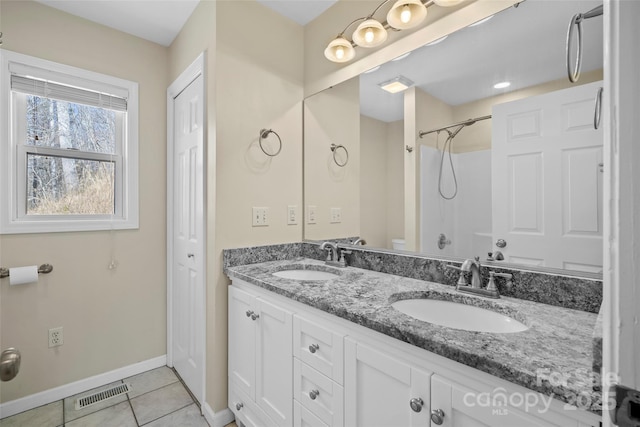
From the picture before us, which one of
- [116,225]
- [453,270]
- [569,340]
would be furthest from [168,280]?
[569,340]

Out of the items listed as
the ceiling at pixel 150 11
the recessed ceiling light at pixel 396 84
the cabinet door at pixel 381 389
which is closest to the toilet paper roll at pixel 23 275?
the ceiling at pixel 150 11

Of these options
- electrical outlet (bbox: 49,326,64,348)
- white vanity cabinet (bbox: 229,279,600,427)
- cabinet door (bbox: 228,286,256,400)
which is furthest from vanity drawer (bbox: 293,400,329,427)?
electrical outlet (bbox: 49,326,64,348)

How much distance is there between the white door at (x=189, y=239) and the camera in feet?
6.05

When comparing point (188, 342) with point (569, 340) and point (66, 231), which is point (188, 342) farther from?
point (569, 340)

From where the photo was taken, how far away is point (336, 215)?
6.64 feet

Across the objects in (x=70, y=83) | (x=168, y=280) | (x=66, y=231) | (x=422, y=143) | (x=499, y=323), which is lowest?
(x=168, y=280)

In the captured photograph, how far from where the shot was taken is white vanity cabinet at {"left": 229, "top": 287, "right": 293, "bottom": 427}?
4.29ft

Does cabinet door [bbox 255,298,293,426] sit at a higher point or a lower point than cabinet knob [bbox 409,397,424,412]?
lower

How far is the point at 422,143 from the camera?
1.50 meters

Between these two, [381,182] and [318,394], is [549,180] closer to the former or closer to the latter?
[381,182]

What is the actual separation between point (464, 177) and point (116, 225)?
2.29 metres

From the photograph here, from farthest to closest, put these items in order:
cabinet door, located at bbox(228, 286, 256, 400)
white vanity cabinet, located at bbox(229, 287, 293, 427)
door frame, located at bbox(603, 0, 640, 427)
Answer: cabinet door, located at bbox(228, 286, 256, 400)
white vanity cabinet, located at bbox(229, 287, 293, 427)
door frame, located at bbox(603, 0, 640, 427)

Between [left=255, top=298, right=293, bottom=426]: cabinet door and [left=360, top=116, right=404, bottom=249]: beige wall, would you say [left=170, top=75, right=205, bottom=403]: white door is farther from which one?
[left=360, top=116, right=404, bottom=249]: beige wall

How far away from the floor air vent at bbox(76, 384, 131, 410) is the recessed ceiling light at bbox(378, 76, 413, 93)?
2.57m
